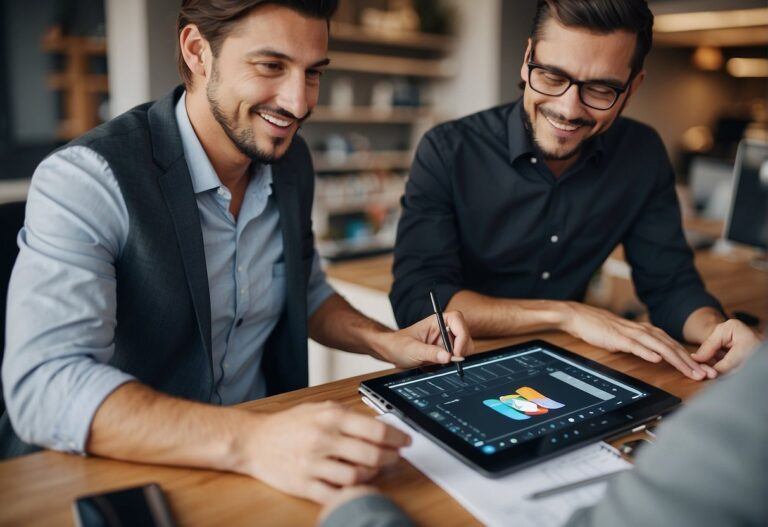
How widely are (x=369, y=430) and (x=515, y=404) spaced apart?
10.8 inches

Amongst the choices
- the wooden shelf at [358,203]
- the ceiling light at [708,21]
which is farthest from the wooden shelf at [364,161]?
the ceiling light at [708,21]

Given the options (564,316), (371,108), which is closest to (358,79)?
(371,108)

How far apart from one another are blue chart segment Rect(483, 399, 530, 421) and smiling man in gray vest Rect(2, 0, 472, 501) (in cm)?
17

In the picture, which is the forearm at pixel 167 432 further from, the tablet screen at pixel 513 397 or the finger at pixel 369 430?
the tablet screen at pixel 513 397

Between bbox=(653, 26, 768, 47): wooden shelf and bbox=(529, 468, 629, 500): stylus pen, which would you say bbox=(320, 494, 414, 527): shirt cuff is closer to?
bbox=(529, 468, 629, 500): stylus pen

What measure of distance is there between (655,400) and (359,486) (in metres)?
0.51

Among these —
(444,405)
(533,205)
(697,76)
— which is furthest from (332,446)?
(697,76)

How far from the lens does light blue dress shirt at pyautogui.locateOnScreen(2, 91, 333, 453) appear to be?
836 millimetres

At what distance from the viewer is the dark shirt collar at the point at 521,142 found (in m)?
1.63

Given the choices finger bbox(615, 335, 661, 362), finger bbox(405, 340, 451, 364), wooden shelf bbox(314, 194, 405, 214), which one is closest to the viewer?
finger bbox(405, 340, 451, 364)

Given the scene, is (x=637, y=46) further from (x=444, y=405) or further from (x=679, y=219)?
(x=444, y=405)

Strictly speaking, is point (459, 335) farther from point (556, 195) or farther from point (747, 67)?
point (747, 67)

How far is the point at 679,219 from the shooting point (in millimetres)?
1744

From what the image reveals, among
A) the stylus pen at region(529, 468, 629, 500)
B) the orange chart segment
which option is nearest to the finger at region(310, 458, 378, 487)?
the stylus pen at region(529, 468, 629, 500)
